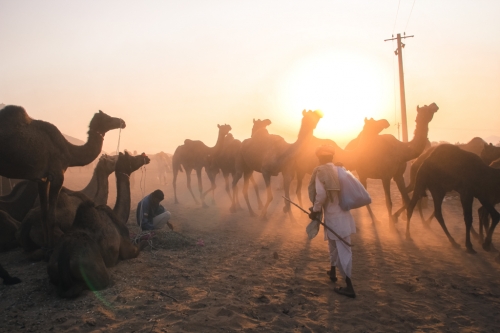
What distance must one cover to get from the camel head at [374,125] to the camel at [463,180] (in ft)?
8.53

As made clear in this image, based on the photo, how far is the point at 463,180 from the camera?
25.9 ft

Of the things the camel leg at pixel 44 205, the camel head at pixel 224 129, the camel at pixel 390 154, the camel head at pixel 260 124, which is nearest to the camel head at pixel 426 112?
the camel at pixel 390 154

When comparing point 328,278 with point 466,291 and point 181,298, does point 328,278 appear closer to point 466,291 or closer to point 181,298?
point 466,291

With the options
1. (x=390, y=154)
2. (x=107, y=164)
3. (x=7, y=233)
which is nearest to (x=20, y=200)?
(x=7, y=233)

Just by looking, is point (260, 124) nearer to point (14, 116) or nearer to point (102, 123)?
point (102, 123)

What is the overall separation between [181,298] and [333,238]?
91.7 inches

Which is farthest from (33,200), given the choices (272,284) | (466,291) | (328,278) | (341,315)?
(466,291)

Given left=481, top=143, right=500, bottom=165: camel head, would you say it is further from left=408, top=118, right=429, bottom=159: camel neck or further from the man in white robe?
the man in white robe

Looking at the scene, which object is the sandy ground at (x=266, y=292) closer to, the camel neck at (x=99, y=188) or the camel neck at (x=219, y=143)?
the camel neck at (x=99, y=188)

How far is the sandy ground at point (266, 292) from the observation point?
422 cm

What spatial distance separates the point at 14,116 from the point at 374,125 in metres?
9.17

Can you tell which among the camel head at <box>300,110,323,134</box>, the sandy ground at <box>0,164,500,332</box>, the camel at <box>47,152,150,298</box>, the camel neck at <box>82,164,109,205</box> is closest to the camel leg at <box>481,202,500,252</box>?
the sandy ground at <box>0,164,500,332</box>

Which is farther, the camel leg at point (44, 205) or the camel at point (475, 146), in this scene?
the camel at point (475, 146)

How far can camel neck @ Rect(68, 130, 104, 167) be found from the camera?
7.57m
